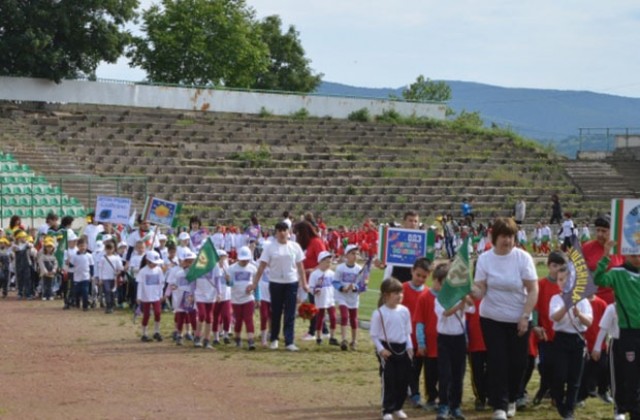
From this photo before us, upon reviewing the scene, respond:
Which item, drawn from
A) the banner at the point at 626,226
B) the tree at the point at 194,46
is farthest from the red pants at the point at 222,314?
the tree at the point at 194,46

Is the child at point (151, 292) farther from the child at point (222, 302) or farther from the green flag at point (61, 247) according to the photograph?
the green flag at point (61, 247)

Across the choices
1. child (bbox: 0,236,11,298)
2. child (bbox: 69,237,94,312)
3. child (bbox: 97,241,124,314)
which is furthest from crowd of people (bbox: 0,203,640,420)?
child (bbox: 0,236,11,298)

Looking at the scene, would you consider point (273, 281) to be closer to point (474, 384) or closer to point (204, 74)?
point (474, 384)

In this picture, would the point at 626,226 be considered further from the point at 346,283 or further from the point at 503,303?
the point at 346,283

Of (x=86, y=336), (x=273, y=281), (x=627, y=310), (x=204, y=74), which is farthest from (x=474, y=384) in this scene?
(x=204, y=74)

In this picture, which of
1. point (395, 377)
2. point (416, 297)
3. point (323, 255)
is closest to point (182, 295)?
point (323, 255)

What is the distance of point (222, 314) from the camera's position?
18.9m

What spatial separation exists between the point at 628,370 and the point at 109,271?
587 inches

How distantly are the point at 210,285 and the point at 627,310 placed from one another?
8.43 meters

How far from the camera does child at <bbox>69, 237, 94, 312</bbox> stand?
82.8 feet

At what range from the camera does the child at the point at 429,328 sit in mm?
12766

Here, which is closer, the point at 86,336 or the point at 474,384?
the point at 474,384

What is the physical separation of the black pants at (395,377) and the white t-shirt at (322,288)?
6.03m

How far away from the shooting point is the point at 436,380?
13.1 meters
